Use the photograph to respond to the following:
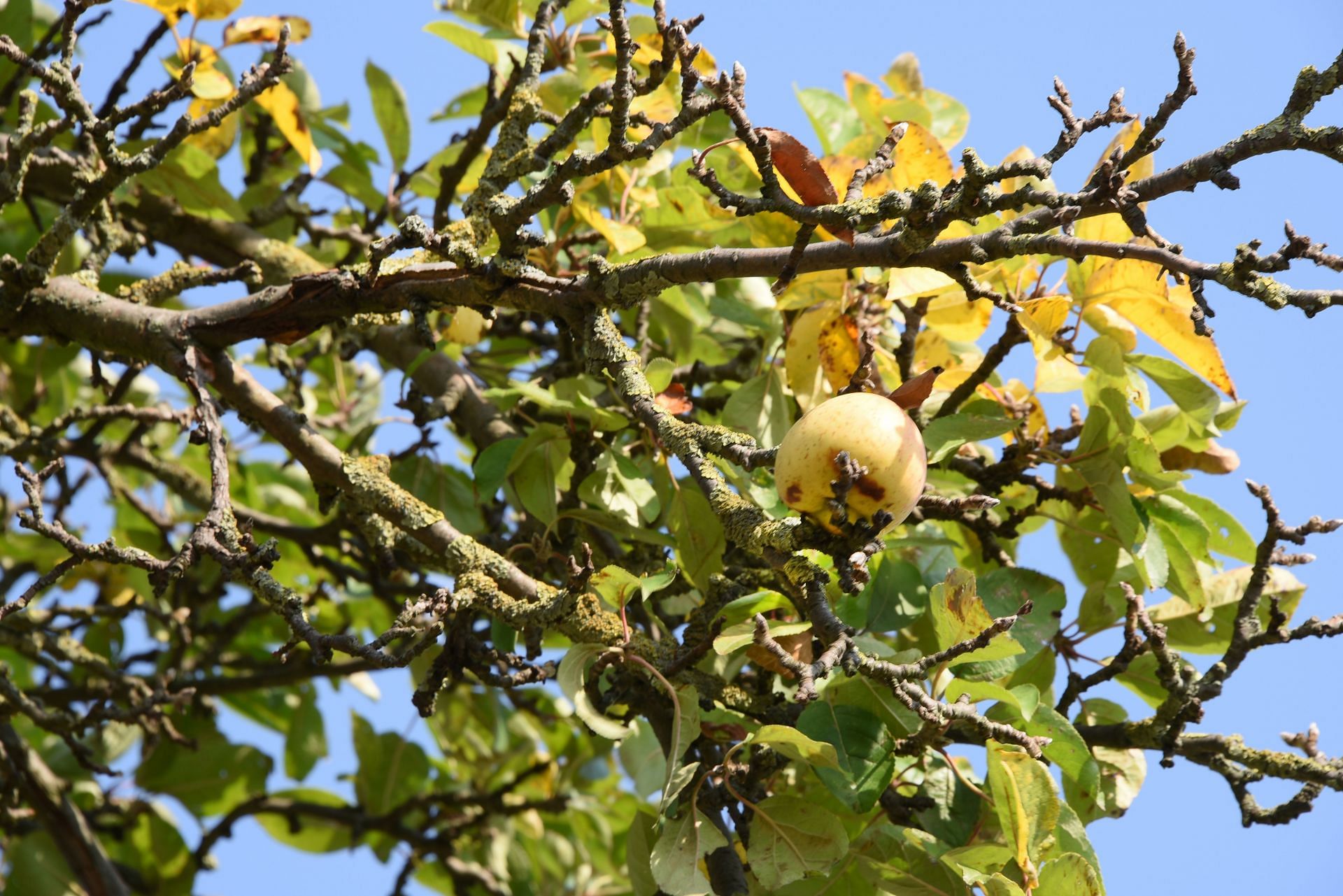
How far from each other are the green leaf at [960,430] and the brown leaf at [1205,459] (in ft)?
2.11

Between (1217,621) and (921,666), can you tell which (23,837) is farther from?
(1217,621)

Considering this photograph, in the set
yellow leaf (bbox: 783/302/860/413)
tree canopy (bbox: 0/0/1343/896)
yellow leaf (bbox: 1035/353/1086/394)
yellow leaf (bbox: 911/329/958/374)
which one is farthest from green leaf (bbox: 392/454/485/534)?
yellow leaf (bbox: 1035/353/1086/394)

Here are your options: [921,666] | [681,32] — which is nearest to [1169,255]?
[921,666]

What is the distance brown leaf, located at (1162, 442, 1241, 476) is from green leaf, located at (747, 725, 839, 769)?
3.70 ft

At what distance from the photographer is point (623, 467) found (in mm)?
2205

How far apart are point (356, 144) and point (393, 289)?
1532mm

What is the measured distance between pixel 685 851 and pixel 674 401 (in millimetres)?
670

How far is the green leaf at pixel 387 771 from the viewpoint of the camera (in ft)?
11.6

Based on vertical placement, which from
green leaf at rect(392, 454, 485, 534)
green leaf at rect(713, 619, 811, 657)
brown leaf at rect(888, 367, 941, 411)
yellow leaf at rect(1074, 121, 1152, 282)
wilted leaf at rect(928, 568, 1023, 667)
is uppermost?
yellow leaf at rect(1074, 121, 1152, 282)

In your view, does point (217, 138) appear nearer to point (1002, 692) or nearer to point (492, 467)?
point (492, 467)

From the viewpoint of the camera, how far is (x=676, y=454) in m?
1.59

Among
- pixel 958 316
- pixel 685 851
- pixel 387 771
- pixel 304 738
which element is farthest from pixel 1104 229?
pixel 304 738

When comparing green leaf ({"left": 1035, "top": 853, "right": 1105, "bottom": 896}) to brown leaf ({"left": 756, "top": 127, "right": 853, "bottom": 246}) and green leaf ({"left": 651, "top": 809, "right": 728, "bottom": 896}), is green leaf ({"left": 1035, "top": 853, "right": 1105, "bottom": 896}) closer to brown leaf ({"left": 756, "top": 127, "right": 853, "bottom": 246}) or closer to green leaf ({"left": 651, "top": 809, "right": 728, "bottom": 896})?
green leaf ({"left": 651, "top": 809, "right": 728, "bottom": 896})

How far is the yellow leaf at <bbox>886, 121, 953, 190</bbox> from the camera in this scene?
2.05 metres
